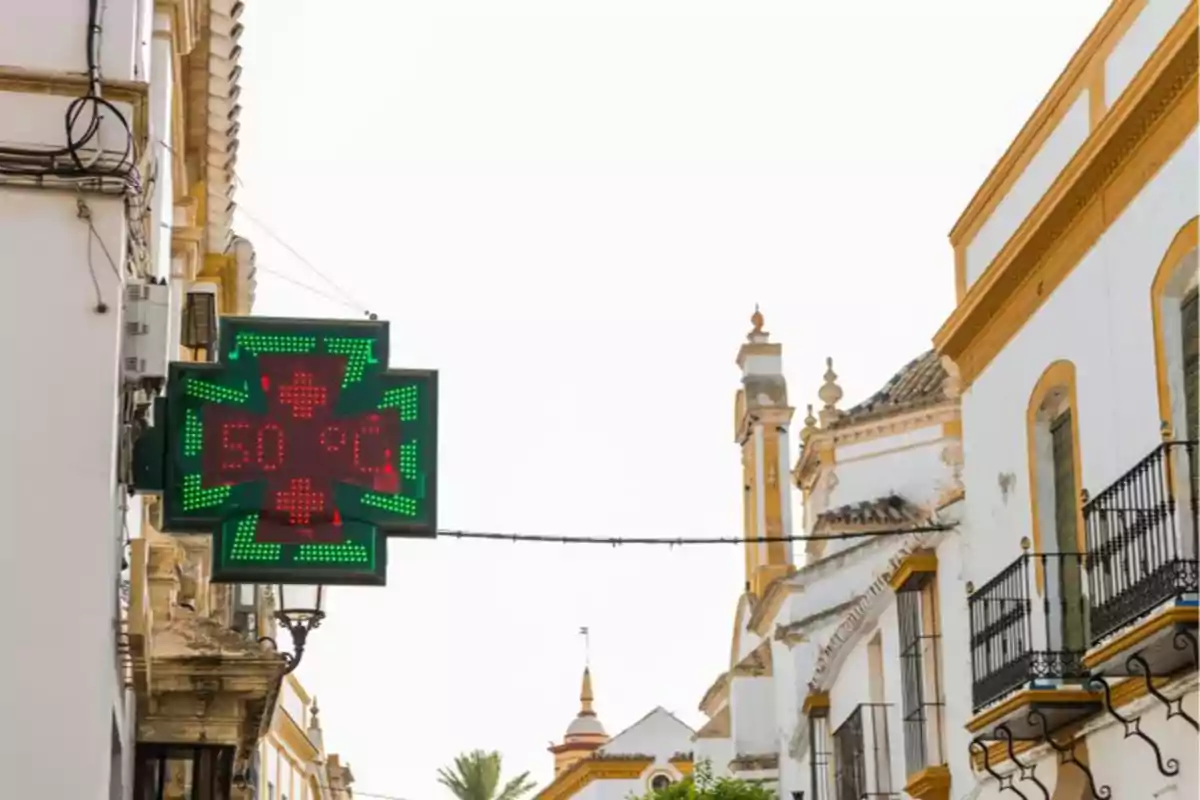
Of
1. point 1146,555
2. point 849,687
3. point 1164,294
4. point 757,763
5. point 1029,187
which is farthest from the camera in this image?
point 757,763

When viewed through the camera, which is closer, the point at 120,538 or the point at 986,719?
the point at 120,538

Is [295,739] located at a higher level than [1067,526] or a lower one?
lower

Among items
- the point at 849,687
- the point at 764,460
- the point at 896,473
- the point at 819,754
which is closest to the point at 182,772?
the point at 849,687

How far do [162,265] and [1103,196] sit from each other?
6.11 metres

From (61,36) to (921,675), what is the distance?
496 inches

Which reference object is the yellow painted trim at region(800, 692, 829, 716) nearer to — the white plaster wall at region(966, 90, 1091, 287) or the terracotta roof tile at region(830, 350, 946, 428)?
the terracotta roof tile at region(830, 350, 946, 428)

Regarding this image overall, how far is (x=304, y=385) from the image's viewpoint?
9.19 m

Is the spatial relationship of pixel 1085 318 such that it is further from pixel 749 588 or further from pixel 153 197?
pixel 749 588

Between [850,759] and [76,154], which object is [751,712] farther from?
[76,154]

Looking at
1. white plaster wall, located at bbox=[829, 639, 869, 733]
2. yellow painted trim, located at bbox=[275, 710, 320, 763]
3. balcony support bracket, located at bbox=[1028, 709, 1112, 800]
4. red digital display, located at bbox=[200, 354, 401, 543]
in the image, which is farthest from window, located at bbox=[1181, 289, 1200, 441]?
yellow painted trim, located at bbox=[275, 710, 320, 763]

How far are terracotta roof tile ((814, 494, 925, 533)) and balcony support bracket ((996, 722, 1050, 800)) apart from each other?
13.8 m

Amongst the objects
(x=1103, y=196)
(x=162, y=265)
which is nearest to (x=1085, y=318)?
(x=1103, y=196)

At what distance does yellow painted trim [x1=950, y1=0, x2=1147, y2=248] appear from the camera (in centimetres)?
1450

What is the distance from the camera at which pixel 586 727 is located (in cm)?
7594
